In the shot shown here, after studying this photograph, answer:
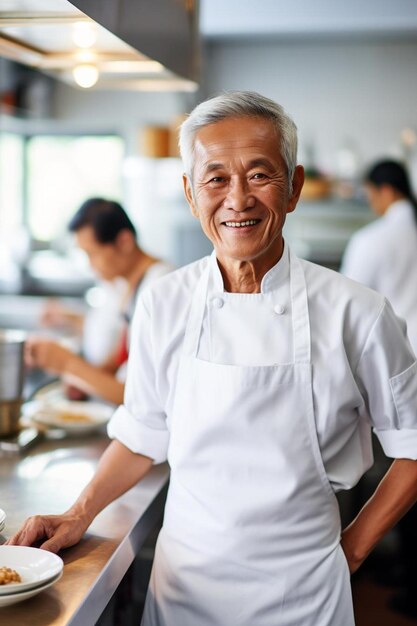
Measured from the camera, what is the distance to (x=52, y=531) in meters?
1.43

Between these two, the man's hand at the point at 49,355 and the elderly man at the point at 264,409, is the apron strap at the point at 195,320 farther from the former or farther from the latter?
the man's hand at the point at 49,355

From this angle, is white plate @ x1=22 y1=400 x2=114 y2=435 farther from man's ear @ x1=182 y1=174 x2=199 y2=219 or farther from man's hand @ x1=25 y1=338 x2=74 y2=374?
man's ear @ x1=182 y1=174 x2=199 y2=219

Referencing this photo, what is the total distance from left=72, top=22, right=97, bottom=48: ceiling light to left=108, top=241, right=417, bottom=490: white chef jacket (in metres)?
0.60

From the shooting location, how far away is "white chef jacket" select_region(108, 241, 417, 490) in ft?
4.72

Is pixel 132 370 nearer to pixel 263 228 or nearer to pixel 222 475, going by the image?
pixel 222 475

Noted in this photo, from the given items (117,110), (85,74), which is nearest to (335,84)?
(117,110)

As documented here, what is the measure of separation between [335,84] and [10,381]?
13.1 ft

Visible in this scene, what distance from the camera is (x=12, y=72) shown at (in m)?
4.59

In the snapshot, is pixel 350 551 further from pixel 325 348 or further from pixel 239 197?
pixel 239 197

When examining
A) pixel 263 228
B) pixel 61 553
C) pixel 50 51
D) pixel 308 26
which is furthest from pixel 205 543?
pixel 308 26

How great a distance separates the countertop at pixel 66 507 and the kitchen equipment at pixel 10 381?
0.30 ft

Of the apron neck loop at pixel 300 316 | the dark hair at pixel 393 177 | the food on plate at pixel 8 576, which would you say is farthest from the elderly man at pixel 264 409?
the dark hair at pixel 393 177

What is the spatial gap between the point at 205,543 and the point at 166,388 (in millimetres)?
308

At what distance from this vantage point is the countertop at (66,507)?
1.24 metres
